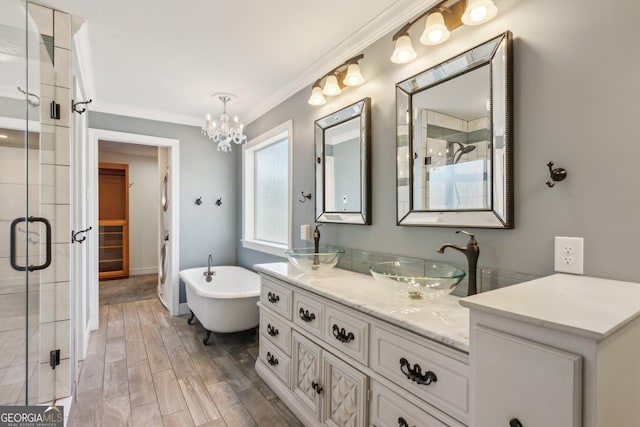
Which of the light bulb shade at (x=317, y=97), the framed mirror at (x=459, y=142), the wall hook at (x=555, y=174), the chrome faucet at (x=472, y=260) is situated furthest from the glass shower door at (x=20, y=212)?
the wall hook at (x=555, y=174)

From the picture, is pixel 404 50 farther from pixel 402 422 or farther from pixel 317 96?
pixel 402 422

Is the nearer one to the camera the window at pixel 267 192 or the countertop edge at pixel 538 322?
the countertop edge at pixel 538 322

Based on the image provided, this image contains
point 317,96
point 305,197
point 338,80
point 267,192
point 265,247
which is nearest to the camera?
point 338,80

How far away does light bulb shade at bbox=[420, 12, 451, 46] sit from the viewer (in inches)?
56.8

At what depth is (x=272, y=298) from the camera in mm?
2148

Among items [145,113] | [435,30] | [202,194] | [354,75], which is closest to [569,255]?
[435,30]

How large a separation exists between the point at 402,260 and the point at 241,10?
5.74 ft

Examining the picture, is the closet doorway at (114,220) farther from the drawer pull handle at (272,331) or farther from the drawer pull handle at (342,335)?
the drawer pull handle at (342,335)

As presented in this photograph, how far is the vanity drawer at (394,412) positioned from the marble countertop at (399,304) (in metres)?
0.29

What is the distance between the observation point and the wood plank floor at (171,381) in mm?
1900

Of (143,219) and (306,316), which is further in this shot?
(143,219)

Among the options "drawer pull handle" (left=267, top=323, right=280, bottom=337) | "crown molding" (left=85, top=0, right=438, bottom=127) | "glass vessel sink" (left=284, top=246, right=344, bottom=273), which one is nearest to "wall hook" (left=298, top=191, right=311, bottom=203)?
"glass vessel sink" (left=284, top=246, right=344, bottom=273)

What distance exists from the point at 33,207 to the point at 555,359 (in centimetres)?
245

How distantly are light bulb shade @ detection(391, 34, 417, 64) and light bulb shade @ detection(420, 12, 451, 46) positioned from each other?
0.12m
